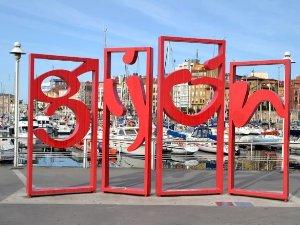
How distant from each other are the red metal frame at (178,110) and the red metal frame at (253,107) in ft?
0.80

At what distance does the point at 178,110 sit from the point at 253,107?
63.6 inches

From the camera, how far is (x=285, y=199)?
10398mm

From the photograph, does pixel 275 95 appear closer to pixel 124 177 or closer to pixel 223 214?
pixel 223 214

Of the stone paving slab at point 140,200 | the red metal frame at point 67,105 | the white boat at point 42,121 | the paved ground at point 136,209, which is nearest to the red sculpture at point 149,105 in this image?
the red metal frame at point 67,105

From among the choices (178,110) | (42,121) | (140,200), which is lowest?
(140,200)

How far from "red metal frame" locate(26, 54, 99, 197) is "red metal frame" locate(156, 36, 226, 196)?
1487 millimetres

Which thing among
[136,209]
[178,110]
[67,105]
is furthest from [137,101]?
[136,209]

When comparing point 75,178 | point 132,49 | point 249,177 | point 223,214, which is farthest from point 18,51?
point 223,214

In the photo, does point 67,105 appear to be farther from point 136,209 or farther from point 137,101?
point 136,209

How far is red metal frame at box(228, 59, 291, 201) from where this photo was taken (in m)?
10.4

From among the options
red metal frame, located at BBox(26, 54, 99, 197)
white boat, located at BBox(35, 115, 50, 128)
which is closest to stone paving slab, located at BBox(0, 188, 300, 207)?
red metal frame, located at BBox(26, 54, 99, 197)

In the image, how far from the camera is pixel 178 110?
35.0 ft

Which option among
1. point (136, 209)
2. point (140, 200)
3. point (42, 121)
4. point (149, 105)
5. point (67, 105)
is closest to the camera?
point (136, 209)

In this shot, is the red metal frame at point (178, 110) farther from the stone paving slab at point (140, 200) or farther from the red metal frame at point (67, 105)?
the red metal frame at point (67, 105)
